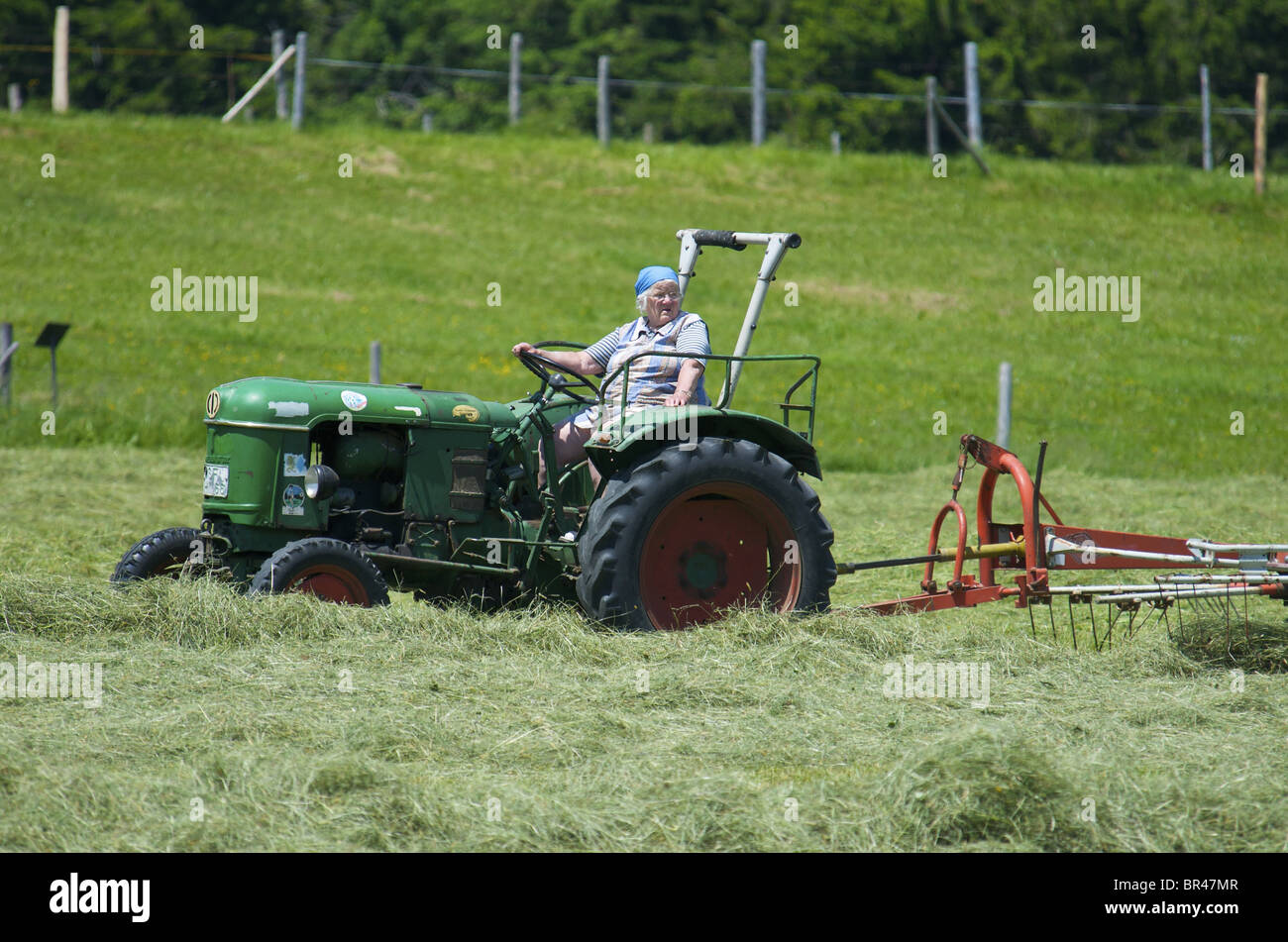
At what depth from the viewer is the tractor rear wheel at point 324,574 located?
5273 millimetres

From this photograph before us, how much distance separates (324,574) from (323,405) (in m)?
0.68

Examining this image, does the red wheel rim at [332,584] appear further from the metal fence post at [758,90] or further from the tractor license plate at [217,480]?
the metal fence post at [758,90]

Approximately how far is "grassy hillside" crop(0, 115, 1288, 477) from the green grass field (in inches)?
3.3

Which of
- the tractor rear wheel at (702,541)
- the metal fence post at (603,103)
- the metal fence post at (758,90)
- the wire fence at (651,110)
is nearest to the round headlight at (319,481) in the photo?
the tractor rear wheel at (702,541)

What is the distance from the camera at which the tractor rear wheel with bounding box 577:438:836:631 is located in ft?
17.8

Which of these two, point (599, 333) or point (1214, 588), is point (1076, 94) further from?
point (1214, 588)

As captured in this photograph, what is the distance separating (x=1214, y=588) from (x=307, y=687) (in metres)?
3.03

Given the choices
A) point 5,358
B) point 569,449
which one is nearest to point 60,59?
point 5,358

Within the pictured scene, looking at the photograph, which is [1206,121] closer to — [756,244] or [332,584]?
[756,244]

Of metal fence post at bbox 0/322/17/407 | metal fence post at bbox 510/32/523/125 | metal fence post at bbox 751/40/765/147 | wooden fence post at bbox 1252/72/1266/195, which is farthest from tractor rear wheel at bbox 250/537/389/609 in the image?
metal fence post at bbox 510/32/523/125

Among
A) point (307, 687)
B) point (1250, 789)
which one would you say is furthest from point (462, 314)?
point (1250, 789)

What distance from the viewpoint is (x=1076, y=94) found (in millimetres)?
38094

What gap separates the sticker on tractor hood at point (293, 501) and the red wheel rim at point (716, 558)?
1.35m
